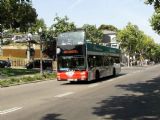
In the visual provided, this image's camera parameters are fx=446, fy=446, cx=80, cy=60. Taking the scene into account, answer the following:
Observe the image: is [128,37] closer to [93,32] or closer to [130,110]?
[93,32]

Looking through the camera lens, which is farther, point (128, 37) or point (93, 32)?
point (128, 37)

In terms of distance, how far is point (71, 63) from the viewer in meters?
29.9

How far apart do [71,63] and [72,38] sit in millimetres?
1700

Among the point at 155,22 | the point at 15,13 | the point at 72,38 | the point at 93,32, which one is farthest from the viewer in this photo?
the point at 93,32

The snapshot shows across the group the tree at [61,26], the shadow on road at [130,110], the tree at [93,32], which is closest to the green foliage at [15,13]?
the tree at [61,26]

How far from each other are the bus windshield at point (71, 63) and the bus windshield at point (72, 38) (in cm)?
105

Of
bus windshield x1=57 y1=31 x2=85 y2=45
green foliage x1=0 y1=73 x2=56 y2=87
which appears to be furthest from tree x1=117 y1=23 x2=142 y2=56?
bus windshield x1=57 y1=31 x2=85 y2=45

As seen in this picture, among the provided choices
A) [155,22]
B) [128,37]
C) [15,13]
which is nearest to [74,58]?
[15,13]

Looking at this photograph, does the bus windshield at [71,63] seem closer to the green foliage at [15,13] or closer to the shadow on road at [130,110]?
the shadow on road at [130,110]

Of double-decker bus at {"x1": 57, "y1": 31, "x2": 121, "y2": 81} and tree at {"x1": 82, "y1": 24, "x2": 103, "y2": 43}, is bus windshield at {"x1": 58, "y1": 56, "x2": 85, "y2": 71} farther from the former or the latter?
tree at {"x1": 82, "y1": 24, "x2": 103, "y2": 43}

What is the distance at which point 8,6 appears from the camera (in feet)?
147

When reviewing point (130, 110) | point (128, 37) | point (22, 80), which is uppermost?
point (128, 37)

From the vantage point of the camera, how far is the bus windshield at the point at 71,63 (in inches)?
1169

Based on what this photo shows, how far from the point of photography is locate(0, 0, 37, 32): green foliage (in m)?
44.9
